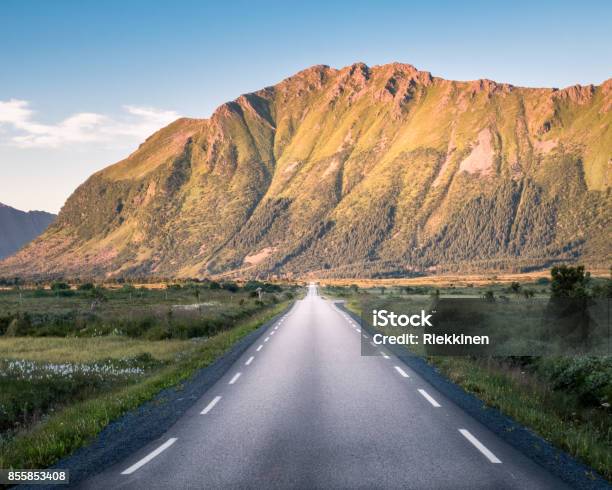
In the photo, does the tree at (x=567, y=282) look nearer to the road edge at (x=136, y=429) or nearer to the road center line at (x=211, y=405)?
the road edge at (x=136, y=429)

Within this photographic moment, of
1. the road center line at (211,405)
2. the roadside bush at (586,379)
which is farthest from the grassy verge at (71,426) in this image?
the roadside bush at (586,379)

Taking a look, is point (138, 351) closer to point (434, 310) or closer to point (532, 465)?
point (434, 310)

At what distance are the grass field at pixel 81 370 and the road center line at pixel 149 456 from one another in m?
1.20

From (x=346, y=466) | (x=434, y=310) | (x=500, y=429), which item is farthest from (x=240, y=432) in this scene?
(x=434, y=310)

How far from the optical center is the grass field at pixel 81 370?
30.0ft

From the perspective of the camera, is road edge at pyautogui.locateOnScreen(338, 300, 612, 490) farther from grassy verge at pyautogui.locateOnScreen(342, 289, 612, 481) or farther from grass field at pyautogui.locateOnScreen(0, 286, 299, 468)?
grass field at pyautogui.locateOnScreen(0, 286, 299, 468)

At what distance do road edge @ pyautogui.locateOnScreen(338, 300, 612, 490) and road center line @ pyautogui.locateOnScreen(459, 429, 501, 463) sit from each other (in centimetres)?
43

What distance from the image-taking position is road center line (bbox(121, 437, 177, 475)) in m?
7.23

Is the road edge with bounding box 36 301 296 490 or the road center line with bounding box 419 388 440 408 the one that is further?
the road center line with bounding box 419 388 440 408

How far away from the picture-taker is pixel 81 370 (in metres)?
16.2

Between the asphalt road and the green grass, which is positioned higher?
the asphalt road

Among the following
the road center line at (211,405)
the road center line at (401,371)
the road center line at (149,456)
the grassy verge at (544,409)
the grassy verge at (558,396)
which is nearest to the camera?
the road center line at (149,456)

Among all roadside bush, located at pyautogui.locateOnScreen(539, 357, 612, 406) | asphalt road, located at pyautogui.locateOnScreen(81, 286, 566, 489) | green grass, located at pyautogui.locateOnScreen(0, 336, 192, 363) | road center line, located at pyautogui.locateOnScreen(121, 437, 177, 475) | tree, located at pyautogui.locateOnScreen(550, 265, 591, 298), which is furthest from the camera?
tree, located at pyautogui.locateOnScreen(550, 265, 591, 298)

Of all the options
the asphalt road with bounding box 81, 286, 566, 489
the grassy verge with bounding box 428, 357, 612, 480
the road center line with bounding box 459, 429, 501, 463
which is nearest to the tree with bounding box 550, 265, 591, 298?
the grassy verge with bounding box 428, 357, 612, 480
